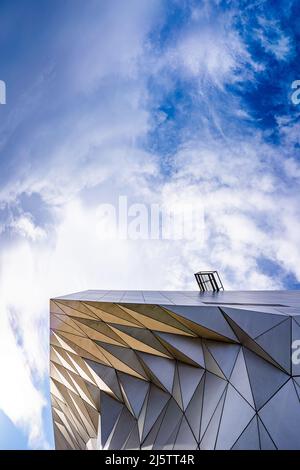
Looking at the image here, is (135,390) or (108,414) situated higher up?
(135,390)

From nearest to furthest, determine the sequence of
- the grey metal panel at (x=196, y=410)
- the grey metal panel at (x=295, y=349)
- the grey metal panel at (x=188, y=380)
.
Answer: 1. the grey metal panel at (x=295, y=349)
2. the grey metal panel at (x=196, y=410)
3. the grey metal panel at (x=188, y=380)

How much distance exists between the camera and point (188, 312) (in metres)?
9.35

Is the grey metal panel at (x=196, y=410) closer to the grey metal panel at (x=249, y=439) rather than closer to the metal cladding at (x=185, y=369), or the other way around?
the metal cladding at (x=185, y=369)

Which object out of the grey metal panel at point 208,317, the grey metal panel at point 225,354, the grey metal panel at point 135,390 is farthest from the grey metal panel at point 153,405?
the grey metal panel at point 208,317

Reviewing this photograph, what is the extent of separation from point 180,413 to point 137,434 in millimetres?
4459

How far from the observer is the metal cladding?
713cm

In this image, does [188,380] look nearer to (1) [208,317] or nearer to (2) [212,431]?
(2) [212,431]

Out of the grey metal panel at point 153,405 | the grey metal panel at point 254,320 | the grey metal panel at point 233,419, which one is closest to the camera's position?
the grey metal panel at point 233,419

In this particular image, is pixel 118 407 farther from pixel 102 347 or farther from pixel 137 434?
pixel 102 347

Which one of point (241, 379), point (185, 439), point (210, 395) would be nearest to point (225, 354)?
point (241, 379)

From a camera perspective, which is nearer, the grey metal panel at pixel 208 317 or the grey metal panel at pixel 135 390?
the grey metal panel at pixel 208 317

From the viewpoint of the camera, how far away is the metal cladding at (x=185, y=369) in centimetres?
713

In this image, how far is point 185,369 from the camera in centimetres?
1035

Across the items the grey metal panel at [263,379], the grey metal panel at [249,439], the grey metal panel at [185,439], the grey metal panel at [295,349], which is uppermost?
the grey metal panel at [295,349]
